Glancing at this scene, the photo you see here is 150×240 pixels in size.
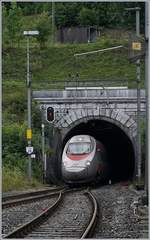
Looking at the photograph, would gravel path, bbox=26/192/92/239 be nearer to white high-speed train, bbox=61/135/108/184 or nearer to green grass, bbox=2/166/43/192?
green grass, bbox=2/166/43/192

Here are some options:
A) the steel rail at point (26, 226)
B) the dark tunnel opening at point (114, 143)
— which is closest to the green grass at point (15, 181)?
the steel rail at point (26, 226)

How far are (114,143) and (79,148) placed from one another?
58.0 feet

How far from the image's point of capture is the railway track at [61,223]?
13398 millimetres

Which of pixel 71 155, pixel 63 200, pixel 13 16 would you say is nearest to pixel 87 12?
pixel 13 16

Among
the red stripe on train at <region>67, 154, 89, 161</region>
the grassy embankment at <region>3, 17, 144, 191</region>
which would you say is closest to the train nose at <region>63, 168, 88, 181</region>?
the red stripe on train at <region>67, 154, 89, 161</region>

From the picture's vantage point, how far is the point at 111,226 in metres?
14.7

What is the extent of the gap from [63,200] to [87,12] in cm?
5072

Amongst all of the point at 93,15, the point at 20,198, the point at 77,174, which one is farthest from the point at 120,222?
the point at 93,15

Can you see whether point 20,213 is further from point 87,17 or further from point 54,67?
point 87,17

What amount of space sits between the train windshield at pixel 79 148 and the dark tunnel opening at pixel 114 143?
7.02m

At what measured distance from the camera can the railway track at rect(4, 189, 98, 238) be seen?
44.0 ft

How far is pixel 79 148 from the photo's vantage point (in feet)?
109

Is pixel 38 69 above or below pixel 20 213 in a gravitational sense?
above

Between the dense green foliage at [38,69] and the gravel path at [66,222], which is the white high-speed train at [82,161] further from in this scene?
the gravel path at [66,222]
